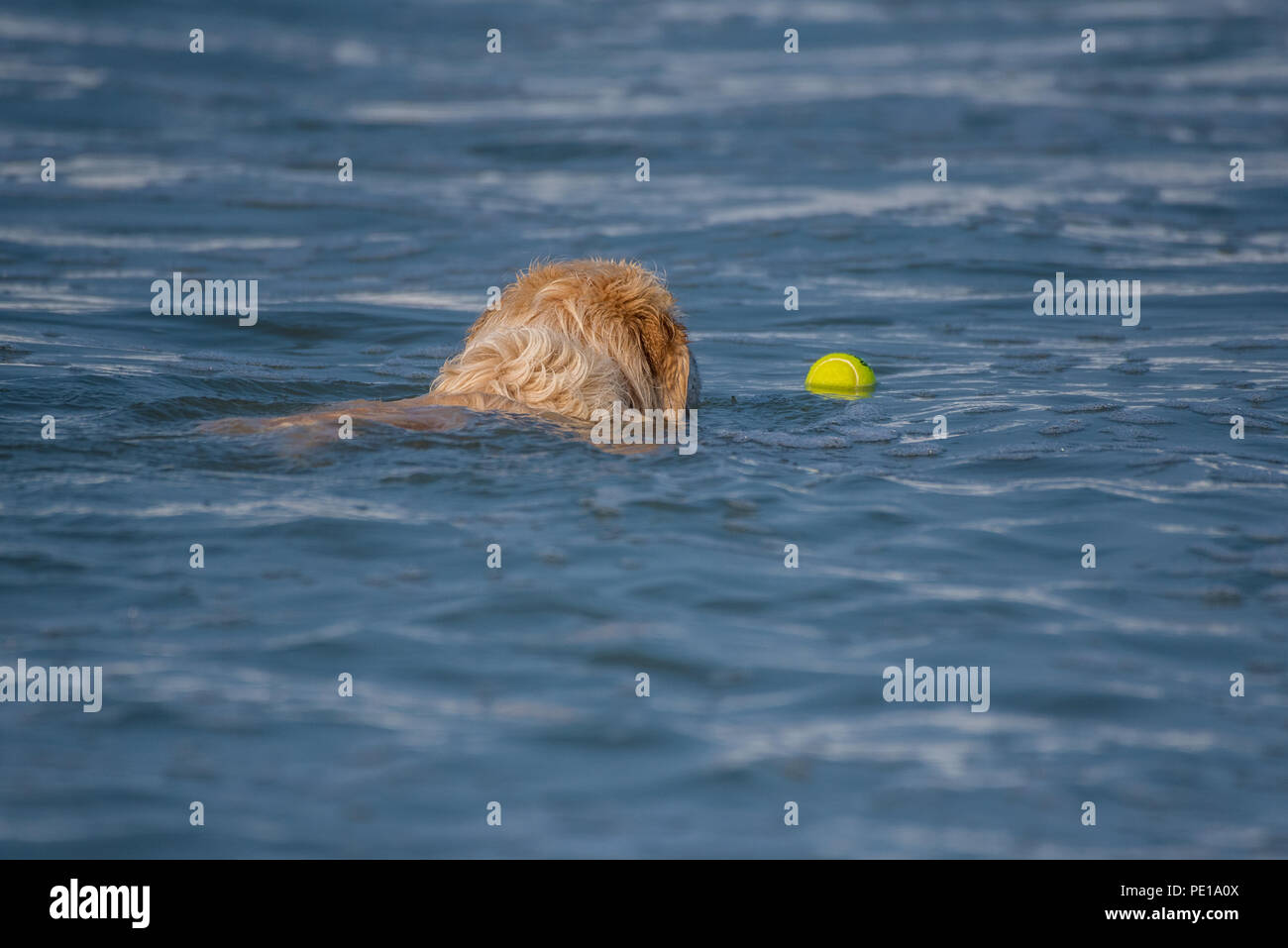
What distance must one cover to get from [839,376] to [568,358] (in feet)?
9.98

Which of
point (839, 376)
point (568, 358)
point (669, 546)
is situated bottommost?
point (669, 546)

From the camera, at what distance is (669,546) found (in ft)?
21.8

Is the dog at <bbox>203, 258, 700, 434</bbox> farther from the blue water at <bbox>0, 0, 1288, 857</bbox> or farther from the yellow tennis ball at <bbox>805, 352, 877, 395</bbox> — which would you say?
the yellow tennis ball at <bbox>805, 352, 877, 395</bbox>

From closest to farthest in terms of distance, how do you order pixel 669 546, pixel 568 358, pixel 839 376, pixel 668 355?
pixel 669 546, pixel 568 358, pixel 668 355, pixel 839 376

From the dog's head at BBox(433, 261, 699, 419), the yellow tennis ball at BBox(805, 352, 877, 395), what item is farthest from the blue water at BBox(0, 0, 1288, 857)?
the dog's head at BBox(433, 261, 699, 419)

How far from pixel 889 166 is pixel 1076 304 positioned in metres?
5.95

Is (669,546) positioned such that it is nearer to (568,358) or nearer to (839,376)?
(568,358)

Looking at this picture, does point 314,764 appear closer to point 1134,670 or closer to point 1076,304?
point 1134,670

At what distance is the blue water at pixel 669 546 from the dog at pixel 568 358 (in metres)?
0.30

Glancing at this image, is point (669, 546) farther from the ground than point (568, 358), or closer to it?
closer to it

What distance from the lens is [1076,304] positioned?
13789 millimetres

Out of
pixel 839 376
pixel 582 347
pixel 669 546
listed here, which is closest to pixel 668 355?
pixel 582 347

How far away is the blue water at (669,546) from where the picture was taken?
466 centimetres
